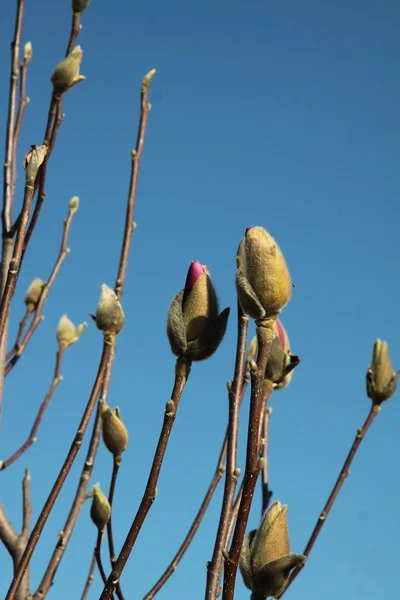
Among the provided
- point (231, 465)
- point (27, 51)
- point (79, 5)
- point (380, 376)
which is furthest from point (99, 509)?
point (27, 51)

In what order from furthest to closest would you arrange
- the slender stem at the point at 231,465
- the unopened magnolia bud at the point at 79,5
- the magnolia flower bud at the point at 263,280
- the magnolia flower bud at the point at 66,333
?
the magnolia flower bud at the point at 66,333 < the unopened magnolia bud at the point at 79,5 < the slender stem at the point at 231,465 < the magnolia flower bud at the point at 263,280

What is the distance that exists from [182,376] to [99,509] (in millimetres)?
596

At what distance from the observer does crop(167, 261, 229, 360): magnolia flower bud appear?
919mm

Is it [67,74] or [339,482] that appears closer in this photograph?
[339,482]

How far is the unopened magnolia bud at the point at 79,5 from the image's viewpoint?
1938 mm

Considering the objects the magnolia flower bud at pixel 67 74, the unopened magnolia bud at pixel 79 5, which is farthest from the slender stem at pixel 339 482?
the unopened magnolia bud at pixel 79 5

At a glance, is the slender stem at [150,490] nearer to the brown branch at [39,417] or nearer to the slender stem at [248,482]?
the slender stem at [248,482]

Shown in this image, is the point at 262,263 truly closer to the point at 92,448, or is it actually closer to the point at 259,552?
the point at 259,552

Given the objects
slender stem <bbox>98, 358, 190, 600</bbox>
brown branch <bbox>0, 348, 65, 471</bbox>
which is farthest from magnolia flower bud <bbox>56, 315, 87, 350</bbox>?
slender stem <bbox>98, 358, 190, 600</bbox>

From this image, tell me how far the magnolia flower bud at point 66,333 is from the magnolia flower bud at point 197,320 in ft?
4.93

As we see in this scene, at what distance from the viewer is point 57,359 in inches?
90.7

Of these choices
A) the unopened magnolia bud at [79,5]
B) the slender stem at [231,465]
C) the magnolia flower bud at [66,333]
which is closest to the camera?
the slender stem at [231,465]

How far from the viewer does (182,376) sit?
92cm

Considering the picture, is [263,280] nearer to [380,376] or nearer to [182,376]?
[182,376]
